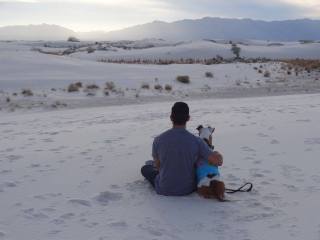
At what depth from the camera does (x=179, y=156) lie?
19.4 ft

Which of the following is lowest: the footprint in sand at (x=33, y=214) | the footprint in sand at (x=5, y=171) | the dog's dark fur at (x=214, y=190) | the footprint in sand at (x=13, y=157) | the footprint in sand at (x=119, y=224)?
the footprint in sand at (x=13, y=157)

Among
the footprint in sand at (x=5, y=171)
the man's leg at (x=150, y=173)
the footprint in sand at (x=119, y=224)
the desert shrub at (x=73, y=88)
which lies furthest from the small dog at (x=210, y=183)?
the desert shrub at (x=73, y=88)

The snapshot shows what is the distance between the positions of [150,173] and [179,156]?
62 cm

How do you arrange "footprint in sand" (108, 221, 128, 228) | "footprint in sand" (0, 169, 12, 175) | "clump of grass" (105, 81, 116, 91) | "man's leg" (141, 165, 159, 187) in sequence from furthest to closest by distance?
"clump of grass" (105, 81, 116, 91)
"footprint in sand" (0, 169, 12, 175)
"man's leg" (141, 165, 159, 187)
"footprint in sand" (108, 221, 128, 228)

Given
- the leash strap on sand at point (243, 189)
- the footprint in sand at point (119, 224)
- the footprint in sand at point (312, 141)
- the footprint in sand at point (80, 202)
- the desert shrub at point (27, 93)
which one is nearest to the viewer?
the footprint in sand at point (119, 224)

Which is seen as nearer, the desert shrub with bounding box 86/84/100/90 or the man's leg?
the man's leg

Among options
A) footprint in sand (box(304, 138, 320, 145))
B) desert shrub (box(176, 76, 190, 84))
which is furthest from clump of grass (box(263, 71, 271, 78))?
footprint in sand (box(304, 138, 320, 145))

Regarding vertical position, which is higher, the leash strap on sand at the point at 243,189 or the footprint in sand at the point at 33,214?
the leash strap on sand at the point at 243,189

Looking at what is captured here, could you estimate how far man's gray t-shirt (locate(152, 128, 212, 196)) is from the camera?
5.91 meters

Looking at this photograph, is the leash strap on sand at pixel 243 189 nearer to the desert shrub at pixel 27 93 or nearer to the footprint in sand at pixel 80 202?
the footprint in sand at pixel 80 202

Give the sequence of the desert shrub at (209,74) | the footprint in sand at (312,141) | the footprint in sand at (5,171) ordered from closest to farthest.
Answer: the footprint in sand at (5,171) → the footprint in sand at (312,141) → the desert shrub at (209,74)

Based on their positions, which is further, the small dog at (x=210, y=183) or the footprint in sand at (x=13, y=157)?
the footprint in sand at (x=13, y=157)

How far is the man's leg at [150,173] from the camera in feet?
20.9

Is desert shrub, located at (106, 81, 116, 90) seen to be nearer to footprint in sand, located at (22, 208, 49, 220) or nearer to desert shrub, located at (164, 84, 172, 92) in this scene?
desert shrub, located at (164, 84, 172, 92)
